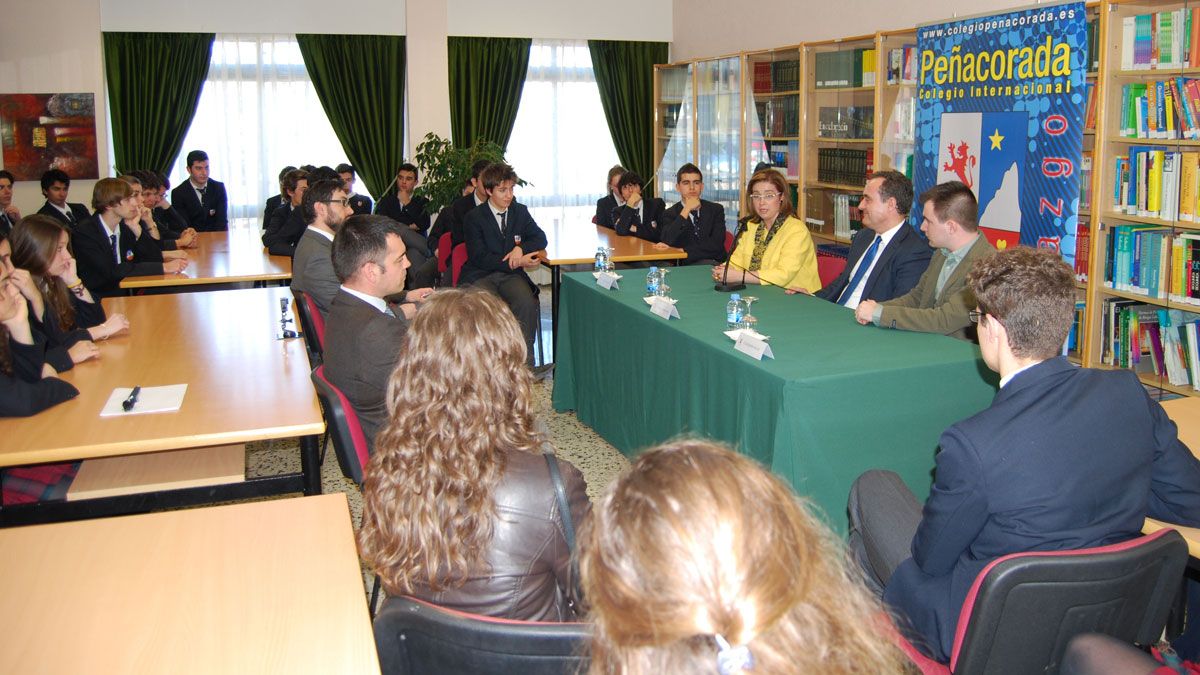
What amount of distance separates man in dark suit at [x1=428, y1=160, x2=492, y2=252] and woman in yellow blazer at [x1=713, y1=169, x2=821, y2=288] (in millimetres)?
2075

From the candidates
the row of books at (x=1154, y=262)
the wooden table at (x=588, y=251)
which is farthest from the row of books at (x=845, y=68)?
the row of books at (x=1154, y=262)

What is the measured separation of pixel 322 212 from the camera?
15.8ft

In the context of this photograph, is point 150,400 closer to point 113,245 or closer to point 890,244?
point 890,244

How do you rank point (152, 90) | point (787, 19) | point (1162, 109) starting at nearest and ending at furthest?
point (1162, 109) < point (787, 19) < point (152, 90)

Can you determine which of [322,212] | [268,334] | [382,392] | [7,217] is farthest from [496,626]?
[7,217]

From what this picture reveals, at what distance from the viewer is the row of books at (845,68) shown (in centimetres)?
634

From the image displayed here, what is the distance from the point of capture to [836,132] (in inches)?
271

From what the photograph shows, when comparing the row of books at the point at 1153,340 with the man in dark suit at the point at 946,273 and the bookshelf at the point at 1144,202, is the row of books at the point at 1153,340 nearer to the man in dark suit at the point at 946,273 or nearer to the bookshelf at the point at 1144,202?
the bookshelf at the point at 1144,202

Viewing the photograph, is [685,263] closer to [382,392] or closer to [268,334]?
[268,334]

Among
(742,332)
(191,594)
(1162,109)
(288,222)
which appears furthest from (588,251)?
(191,594)

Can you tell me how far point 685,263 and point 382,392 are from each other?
405 centimetres

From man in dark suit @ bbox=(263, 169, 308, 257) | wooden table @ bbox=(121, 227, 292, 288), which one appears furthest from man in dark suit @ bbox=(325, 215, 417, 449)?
man in dark suit @ bbox=(263, 169, 308, 257)

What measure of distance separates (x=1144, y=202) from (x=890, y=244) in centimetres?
132

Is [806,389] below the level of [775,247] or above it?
below
